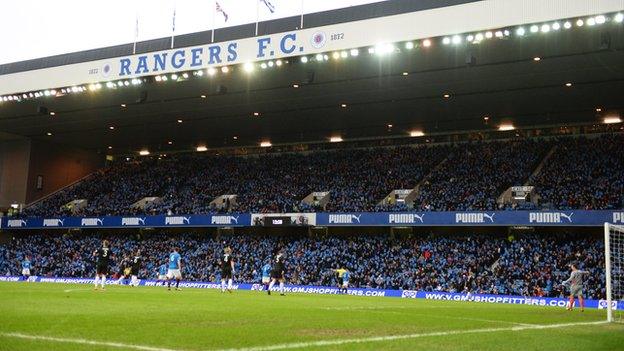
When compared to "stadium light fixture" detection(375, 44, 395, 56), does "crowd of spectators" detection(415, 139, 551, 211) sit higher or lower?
lower

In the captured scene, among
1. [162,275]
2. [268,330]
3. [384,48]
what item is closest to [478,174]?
[384,48]

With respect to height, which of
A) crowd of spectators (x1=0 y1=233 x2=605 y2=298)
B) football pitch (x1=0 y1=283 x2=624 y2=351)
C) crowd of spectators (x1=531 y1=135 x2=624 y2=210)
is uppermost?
crowd of spectators (x1=531 y1=135 x2=624 y2=210)

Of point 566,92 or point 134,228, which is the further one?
point 134,228

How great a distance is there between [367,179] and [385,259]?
979 centimetres

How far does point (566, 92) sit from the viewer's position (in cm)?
3959

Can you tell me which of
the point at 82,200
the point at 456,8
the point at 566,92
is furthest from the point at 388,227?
the point at 82,200

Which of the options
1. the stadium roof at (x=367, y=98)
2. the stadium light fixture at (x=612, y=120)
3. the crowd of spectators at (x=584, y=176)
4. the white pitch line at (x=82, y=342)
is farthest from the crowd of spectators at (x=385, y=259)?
the white pitch line at (x=82, y=342)

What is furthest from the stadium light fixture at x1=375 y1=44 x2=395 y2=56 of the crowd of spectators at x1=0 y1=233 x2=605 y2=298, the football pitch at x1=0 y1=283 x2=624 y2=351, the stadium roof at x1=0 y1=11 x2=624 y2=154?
the football pitch at x1=0 y1=283 x2=624 y2=351

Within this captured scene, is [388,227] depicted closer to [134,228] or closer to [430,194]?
[430,194]

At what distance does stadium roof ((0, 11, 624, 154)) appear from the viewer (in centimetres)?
3328

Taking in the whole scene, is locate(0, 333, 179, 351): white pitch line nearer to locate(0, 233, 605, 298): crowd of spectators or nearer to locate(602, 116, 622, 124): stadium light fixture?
locate(0, 233, 605, 298): crowd of spectators

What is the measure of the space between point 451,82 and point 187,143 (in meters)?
29.1

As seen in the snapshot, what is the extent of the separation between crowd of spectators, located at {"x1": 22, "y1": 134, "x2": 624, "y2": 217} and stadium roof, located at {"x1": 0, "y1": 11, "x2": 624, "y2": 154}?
1939 millimetres

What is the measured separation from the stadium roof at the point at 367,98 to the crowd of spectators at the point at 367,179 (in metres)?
1.94
